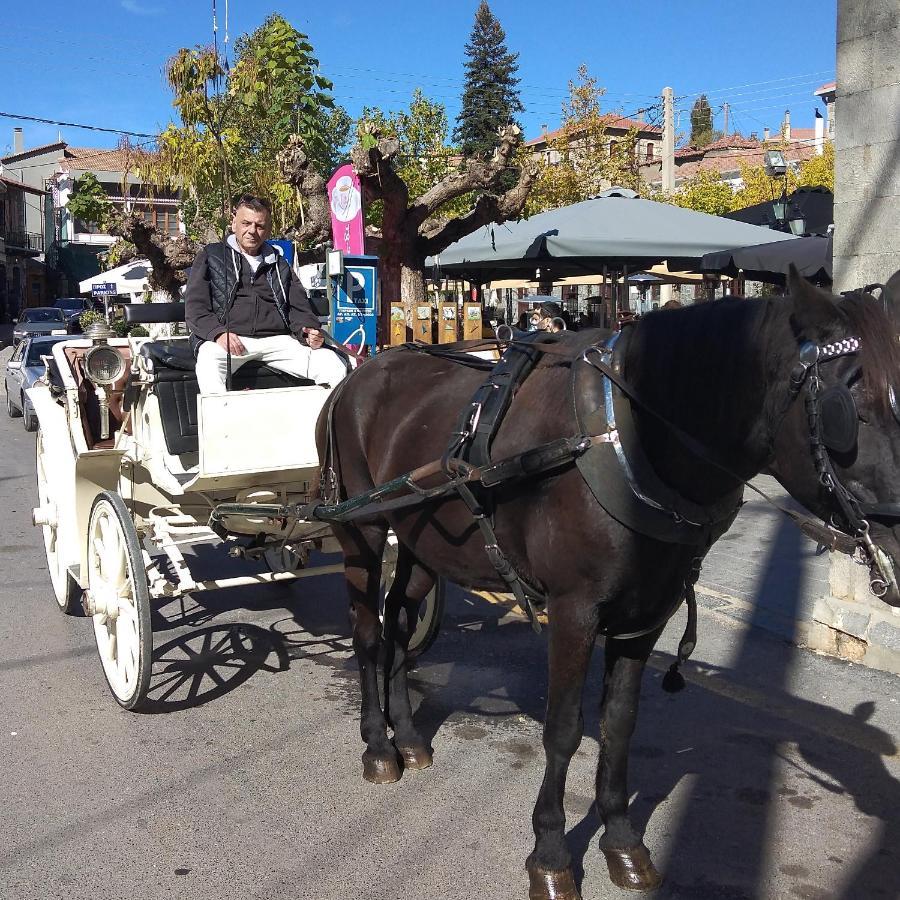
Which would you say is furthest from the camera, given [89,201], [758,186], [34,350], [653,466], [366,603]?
[758,186]

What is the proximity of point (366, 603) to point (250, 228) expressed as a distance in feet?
7.03

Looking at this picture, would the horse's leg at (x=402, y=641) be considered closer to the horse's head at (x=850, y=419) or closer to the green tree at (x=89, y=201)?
the horse's head at (x=850, y=419)

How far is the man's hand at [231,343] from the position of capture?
4.98m

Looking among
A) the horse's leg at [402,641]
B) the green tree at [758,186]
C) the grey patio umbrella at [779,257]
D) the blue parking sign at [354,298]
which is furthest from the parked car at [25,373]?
the green tree at [758,186]

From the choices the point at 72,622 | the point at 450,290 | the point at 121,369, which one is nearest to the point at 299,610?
the point at 72,622

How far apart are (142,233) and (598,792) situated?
47.6 feet

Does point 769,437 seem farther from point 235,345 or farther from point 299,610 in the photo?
point 299,610

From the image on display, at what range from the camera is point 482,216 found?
14.0 meters

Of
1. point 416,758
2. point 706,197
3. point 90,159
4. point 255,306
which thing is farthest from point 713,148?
point 416,758

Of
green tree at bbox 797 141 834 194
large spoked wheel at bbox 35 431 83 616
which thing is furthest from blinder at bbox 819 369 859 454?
→ green tree at bbox 797 141 834 194

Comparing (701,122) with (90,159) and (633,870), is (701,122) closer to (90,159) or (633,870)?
(90,159)

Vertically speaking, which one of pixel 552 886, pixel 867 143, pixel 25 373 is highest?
pixel 867 143

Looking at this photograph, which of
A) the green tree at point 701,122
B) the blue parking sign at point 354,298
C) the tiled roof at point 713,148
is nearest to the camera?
the blue parking sign at point 354,298

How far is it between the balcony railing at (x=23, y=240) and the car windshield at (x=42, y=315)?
76.9ft
